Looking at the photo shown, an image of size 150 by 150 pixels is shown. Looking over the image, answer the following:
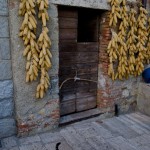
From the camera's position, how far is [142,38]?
182 inches

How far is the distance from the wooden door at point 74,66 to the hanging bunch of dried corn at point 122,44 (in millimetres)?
483

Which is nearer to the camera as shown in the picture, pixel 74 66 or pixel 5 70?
pixel 5 70

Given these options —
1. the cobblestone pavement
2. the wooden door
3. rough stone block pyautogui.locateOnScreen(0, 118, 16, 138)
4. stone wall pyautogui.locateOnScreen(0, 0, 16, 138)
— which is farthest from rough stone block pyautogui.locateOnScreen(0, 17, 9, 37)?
the cobblestone pavement

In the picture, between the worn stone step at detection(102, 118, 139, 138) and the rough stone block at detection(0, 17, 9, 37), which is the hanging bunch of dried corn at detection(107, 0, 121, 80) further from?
the rough stone block at detection(0, 17, 9, 37)

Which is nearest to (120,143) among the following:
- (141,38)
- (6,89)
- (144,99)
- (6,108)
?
(144,99)

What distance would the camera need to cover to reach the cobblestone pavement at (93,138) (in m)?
3.57

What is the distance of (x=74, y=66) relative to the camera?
4293mm

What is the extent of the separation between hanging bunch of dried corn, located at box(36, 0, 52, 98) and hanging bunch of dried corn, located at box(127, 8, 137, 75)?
180 cm

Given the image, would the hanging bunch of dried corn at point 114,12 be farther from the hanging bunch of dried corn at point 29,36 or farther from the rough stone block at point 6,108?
the rough stone block at point 6,108

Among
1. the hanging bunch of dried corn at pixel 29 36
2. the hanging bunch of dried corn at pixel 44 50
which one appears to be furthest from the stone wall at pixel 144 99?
the hanging bunch of dried corn at pixel 29 36

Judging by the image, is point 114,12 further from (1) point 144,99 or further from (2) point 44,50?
(1) point 144,99

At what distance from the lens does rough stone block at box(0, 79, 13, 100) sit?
11.4ft

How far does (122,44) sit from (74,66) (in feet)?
3.37

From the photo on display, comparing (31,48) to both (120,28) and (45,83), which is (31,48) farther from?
(120,28)
